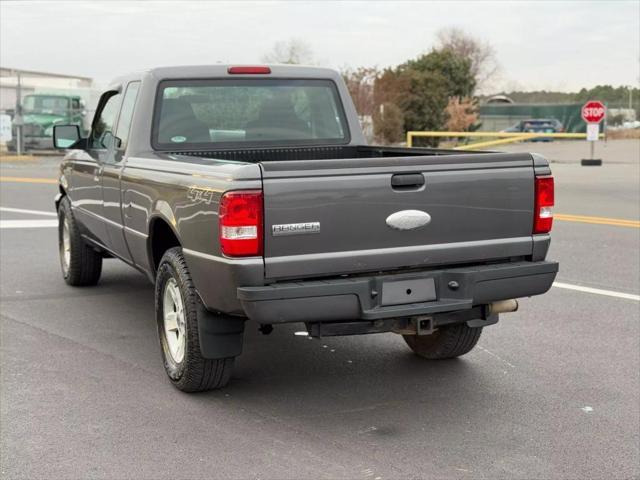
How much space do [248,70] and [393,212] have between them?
2.46 meters

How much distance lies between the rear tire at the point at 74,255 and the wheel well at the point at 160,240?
233 centimetres

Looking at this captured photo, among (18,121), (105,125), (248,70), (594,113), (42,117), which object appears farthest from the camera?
(42,117)

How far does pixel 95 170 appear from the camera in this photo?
6.96 meters

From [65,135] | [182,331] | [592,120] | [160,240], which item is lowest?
[182,331]

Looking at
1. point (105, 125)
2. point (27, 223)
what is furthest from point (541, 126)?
point (105, 125)

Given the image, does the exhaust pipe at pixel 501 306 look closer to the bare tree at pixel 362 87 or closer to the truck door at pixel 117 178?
the truck door at pixel 117 178

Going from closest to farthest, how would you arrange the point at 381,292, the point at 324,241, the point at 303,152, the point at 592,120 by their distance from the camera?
the point at 324,241, the point at 381,292, the point at 303,152, the point at 592,120

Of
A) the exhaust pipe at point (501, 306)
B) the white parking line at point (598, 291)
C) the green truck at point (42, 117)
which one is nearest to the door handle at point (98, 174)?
the exhaust pipe at point (501, 306)

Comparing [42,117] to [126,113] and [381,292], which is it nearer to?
[126,113]

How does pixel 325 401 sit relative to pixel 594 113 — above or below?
below

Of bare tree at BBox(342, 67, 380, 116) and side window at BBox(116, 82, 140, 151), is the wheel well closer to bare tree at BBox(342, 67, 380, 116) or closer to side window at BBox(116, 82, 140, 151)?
side window at BBox(116, 82, 140, 151)

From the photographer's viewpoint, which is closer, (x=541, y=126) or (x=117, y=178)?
(x=117, y=178)

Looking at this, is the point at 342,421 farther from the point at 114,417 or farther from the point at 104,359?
the point at 104,359

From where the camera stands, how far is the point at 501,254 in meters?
4.95
